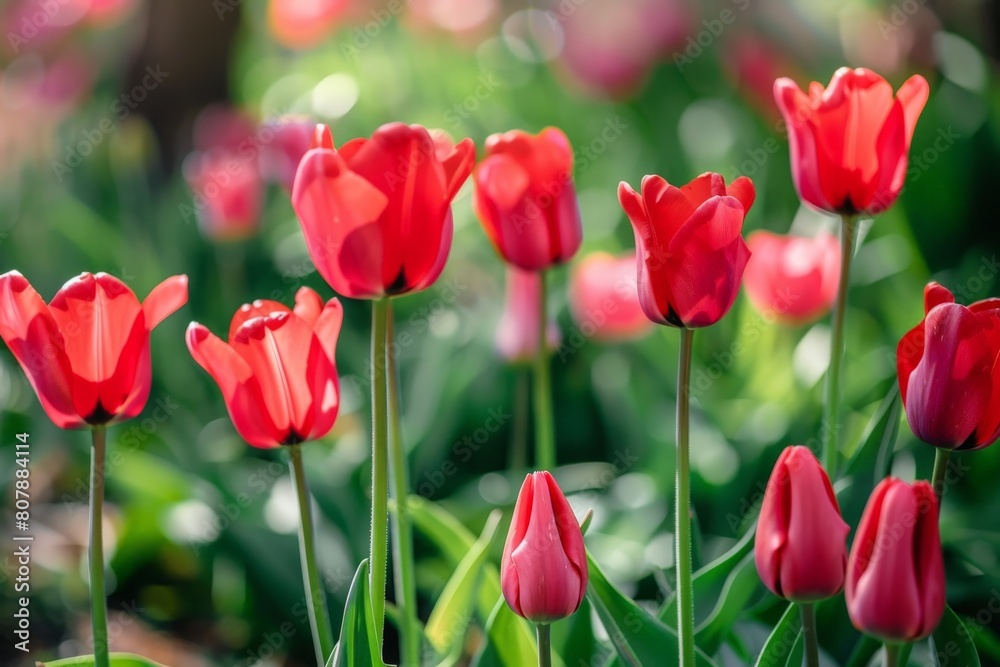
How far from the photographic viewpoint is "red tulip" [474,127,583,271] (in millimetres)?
1070

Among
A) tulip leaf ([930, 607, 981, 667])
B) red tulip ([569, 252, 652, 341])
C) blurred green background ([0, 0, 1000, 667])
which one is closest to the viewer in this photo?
tulip leaf ([930, 607, 981, 667])

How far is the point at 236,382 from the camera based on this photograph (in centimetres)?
81

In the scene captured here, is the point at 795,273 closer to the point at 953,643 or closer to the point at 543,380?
the point at 543,380

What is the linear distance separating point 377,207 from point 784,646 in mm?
549

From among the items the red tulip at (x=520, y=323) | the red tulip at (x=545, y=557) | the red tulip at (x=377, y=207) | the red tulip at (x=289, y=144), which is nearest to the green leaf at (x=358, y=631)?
the red tulip at (x=545, y=557)

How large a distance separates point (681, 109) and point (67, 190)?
6.78 ft

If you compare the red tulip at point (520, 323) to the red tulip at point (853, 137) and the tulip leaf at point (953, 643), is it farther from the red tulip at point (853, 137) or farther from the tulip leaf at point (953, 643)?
the tulip leaf at point (953, 643)

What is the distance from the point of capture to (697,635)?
1005 millimetres

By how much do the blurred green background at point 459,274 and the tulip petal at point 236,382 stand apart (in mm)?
530

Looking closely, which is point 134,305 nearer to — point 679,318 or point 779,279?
point 679,318

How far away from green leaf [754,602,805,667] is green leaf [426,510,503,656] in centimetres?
34

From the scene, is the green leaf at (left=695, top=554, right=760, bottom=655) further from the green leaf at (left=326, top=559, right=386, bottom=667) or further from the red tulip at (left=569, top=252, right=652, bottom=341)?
the red tulip at (left=569, top=252, right=652, bottom=341)

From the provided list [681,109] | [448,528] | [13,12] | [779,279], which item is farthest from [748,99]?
[13,12]

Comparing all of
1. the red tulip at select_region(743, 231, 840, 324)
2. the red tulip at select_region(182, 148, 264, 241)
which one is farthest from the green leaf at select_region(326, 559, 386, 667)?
the red tulip at select_region(182, 148, 264, 241)
